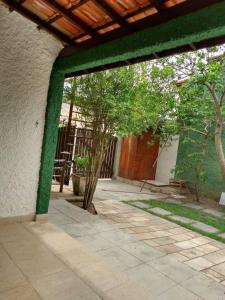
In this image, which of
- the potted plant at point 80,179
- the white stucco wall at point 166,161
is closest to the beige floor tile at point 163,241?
the potted plant at point 80,179

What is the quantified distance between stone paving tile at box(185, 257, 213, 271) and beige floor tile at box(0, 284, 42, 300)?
6.45ft

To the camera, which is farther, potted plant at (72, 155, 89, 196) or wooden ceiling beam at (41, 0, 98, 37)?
potted plant at (72, 155, 89, 196)

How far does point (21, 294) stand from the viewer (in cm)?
216

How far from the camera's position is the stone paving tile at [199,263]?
3307 millimetres

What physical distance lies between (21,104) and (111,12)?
5.57ft

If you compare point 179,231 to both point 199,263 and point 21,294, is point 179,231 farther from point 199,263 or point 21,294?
point 21,294

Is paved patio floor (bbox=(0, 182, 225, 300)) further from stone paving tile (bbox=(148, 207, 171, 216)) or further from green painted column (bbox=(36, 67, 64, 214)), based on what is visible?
stone paving tile (bbox=(148, 207, 171, 216))

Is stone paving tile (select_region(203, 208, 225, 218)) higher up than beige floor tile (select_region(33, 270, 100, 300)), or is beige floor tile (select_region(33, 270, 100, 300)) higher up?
stone paving tile (select_region(203, 208, 225, 218))

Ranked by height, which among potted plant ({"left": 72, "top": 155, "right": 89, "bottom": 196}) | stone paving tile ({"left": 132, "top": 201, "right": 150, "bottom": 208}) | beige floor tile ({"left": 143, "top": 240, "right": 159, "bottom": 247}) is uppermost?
potted plant ({"left": 72, "top": 155, "right": 89, "bottom": 196})

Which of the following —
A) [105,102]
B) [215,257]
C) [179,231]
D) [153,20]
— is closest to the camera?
[153,20]

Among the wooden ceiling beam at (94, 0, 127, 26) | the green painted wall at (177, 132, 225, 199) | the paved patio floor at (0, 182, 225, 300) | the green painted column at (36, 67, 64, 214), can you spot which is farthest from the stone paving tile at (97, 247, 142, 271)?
the green painted wall at (177, 132, 225, 199)

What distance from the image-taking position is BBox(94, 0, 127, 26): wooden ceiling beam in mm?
2570

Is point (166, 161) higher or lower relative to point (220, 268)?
higher

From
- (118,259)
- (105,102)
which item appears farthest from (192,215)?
(118,259)
